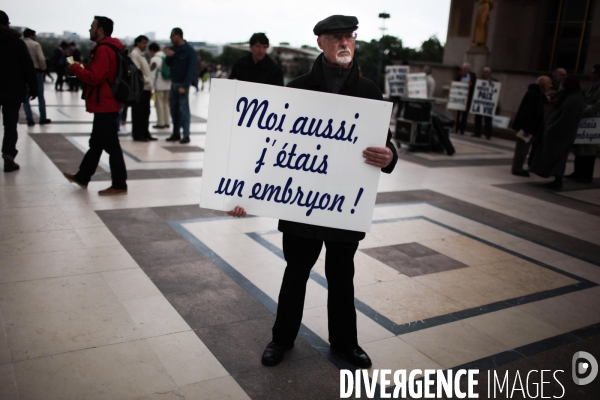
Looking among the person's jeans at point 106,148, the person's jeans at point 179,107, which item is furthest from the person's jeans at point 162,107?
the person's jeans at point 106,148

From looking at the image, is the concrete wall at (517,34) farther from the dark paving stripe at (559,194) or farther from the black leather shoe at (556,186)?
the black leather shoe at (556,186)

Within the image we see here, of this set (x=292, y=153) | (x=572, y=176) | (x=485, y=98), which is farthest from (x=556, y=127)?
(x=292, y=153)

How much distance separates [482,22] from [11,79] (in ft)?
47.6

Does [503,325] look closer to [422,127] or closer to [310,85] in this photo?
[310,85]

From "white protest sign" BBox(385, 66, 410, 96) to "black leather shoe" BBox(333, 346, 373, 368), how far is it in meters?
14.1

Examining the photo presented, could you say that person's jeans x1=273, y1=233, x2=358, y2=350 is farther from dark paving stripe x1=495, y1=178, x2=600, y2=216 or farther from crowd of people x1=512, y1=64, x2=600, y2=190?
crowd of people x1=512, y1=64, x2=600, y2=190

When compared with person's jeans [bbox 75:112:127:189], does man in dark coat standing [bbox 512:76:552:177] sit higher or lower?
higher

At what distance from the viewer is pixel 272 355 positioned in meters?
3.29

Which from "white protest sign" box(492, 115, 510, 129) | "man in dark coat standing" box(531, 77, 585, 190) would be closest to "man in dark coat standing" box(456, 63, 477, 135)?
"white protest sign" box(492, 115, 510, 129)

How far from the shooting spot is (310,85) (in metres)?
3.10

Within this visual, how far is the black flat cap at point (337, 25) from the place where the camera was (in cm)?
285

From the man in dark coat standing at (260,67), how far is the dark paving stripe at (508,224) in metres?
2.27

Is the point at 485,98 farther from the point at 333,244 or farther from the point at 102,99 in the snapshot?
the point at 333,244

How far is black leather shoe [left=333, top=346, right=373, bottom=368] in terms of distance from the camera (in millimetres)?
3336
